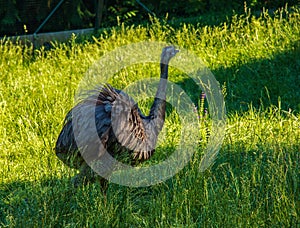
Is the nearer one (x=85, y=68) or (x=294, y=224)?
(x=294, y=224)

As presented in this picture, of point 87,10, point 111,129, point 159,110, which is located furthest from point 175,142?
point 87,10

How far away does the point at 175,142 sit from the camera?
5730 mm

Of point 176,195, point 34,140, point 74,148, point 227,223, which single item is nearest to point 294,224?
point 227,223

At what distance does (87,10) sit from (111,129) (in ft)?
23.0

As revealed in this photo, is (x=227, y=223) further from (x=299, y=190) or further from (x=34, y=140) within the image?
(x=34, y=140)

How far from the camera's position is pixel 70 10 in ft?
35.4

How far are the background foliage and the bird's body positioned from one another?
5.81m

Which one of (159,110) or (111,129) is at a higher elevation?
(159,110)

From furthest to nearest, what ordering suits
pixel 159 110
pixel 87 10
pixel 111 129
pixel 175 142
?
pixel 87 10, pixel 175 142, pixel 159 110, pixel 111 129

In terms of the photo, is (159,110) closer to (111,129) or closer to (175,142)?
(111,129)

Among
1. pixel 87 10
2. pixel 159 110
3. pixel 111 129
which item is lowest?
pixel 111 129

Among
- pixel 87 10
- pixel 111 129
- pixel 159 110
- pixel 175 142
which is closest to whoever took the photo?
pixel 111 129

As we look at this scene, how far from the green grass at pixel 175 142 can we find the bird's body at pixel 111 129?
15 cm

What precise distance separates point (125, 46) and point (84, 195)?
4.84 metres
